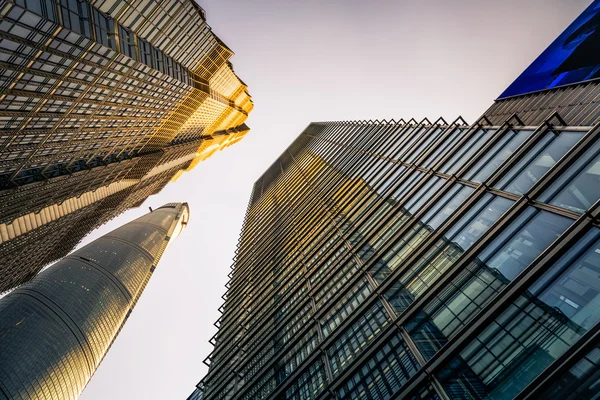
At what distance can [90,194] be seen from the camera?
317 ft

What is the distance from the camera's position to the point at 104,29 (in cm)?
4334

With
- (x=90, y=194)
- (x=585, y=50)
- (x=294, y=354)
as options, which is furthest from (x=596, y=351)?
(x=90, y=194)

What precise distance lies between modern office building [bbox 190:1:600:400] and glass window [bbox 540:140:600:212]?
4 cm

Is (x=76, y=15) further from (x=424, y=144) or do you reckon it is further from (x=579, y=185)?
(x=579, y=185)

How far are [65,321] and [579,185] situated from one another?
13913cm

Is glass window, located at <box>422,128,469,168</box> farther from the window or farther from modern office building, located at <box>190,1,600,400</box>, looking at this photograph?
the window

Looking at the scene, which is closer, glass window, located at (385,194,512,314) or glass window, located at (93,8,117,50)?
glass window, located at (385,194,512,314)

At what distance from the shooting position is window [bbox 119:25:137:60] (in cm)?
4760

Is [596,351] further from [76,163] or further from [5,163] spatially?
[76,163]

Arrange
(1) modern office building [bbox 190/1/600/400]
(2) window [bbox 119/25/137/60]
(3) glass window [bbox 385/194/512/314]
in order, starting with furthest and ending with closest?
(2) window [bbox 119/25/137/60], (3) glass window [bbox 385/194/512/314], (1) modern office building [bbox 190/1/600/400]

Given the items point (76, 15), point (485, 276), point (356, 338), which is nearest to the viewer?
point (485, 276)

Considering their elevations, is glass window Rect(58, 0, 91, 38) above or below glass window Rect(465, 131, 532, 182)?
below

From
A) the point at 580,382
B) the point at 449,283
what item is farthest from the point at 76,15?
the point at 580,382

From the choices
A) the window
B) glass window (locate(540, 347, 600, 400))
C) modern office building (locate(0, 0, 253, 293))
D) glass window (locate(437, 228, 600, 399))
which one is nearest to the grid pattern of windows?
glass window (locate(437, 228, 600, 399))
